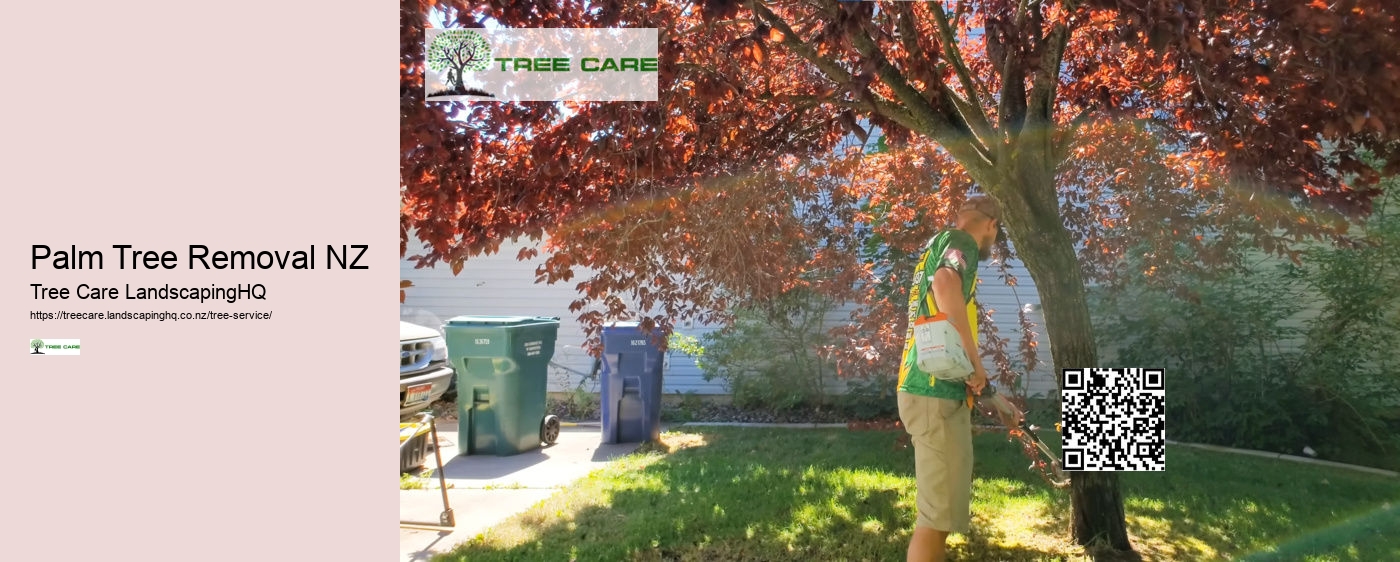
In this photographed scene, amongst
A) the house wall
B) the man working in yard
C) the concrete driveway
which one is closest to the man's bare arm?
the man working in yard

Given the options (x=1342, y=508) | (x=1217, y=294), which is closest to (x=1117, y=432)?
(x=1342, y=508)

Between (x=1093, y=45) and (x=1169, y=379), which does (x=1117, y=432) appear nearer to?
(x=1093, y=45)

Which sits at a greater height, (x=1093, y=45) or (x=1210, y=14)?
(x=1093, y=45)

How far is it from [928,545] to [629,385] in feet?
13.8

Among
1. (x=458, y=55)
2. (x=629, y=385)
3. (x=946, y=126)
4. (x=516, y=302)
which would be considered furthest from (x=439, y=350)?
(x=946, y=126)

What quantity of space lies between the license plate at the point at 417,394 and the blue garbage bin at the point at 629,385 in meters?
1.57

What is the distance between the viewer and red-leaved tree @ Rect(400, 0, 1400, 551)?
2.75 metres

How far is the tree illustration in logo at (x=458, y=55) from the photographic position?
294 cm

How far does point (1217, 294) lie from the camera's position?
722 cm

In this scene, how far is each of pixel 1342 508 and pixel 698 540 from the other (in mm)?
3904

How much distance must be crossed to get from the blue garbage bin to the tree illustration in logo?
378 cm
